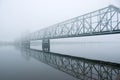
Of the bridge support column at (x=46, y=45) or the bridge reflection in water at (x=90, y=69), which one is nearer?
the bridge reflection in water at (x=90, y=69)

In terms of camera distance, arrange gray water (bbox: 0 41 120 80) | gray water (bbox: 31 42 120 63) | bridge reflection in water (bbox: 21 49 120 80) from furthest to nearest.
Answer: gray water (bbox: 31 42 120 63) < gray water (bbox: 0 41 120 80) < bridge reflection in water (bbox: 21 49 120 80)

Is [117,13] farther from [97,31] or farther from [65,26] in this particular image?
[65,26]

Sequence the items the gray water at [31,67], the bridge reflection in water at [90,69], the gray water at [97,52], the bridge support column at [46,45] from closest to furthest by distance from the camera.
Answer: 1. the bridge reflection in water at [90,69]
2. the gray water at [31,67]
3. the gray water at [97,52]
4. the bridge support column at [46,45]

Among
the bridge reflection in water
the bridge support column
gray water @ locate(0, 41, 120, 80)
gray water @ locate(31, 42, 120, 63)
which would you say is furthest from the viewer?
the bridge support column

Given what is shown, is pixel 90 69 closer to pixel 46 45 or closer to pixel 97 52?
pixel 97 52

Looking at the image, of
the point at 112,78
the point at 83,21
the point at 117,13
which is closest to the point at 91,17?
the point at 83,21

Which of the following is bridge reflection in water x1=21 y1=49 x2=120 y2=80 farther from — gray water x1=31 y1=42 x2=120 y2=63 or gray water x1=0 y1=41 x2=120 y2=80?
gray water x1=31 y1=42 x2=120 y2=63

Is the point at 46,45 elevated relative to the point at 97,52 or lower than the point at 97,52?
elevated

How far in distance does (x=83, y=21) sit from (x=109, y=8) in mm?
9916

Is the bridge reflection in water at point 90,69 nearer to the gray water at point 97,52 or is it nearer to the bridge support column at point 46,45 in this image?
the gray water at point 97,52

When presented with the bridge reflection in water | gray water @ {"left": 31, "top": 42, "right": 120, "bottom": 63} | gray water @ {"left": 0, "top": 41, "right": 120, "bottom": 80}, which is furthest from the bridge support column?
the bridge reflection in water

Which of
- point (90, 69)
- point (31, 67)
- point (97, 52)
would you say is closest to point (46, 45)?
point (97, 52)

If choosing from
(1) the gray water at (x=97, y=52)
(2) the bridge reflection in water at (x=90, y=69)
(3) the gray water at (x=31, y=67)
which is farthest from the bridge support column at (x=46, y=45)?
(2) the bridge reflection in water at (x=90, y=69)

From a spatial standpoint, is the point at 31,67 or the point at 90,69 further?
the point at 31,67
